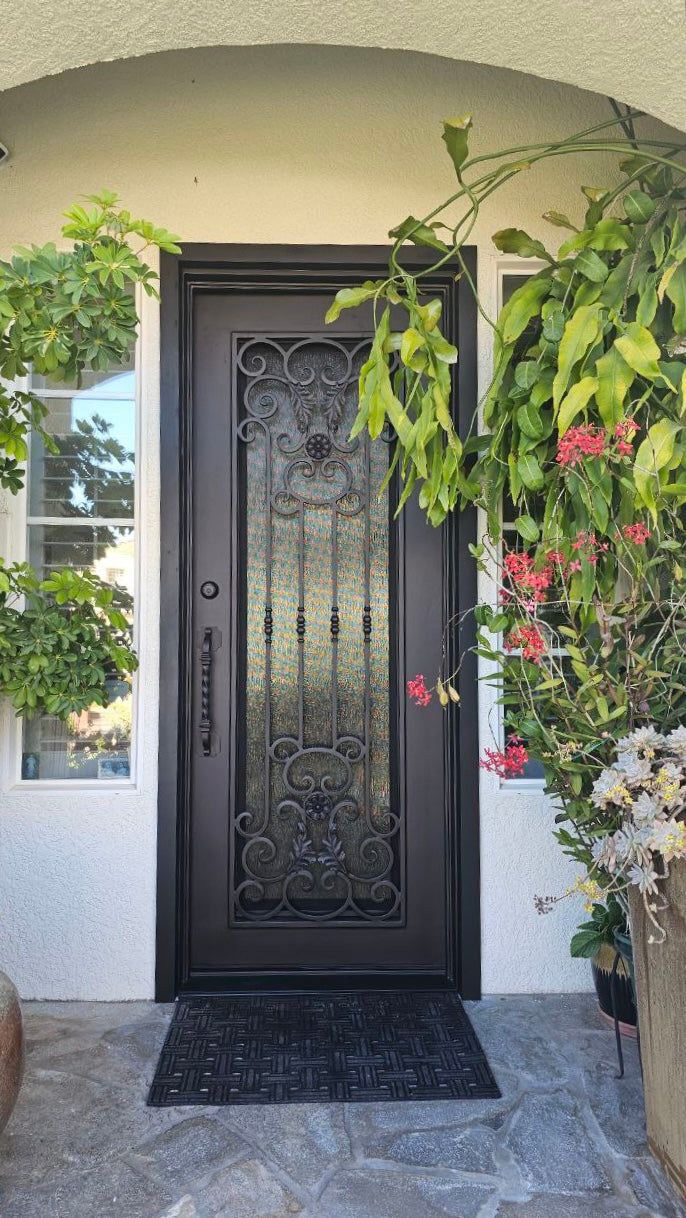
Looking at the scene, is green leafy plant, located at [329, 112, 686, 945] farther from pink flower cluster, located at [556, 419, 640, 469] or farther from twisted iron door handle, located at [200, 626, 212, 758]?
twisted iron door handle, located at [200, 626, 212, 758]

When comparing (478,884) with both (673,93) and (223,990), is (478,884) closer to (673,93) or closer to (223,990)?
(223,990)

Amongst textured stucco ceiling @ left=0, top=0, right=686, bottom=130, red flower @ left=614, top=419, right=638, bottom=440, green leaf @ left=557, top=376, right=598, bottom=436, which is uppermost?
textured stucco ceiling @ left=0, top=0, right=686, bottom=130

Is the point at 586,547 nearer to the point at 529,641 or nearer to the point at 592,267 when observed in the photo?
the point at 529,641

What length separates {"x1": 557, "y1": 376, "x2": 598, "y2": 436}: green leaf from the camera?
5.45 feet

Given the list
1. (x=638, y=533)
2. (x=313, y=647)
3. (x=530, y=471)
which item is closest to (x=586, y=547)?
(x=638, y=533)

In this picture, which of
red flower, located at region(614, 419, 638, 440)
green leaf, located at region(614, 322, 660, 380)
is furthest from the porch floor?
green leaf, located at region(614, 322, 660, 380)

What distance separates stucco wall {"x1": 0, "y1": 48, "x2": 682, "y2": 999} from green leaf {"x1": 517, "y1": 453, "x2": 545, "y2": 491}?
73cm

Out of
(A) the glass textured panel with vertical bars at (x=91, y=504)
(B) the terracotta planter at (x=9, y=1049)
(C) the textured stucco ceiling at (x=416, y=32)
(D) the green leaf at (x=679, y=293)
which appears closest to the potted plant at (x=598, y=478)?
(D) the green leaf at (x=679, y=293)

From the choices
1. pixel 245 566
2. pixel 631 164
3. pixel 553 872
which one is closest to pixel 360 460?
pixel 245 566

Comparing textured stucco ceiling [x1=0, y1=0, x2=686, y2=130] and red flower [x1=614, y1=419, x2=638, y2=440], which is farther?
red flower [x1=614, y1=419, x2=638, y2=440]

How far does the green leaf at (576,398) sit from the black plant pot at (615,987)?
4.43 feet

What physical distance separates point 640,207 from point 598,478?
64 cm

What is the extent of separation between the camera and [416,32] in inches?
63.1

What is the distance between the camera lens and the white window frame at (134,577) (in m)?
Result: 2.46
